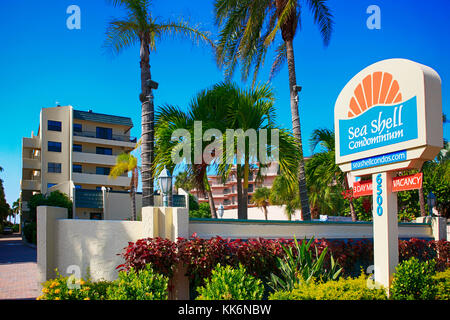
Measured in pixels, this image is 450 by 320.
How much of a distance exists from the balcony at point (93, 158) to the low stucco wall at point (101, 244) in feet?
120

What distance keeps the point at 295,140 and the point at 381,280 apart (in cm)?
519

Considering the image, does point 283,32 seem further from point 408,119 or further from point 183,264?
point 183,264

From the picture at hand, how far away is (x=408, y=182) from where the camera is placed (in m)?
7.87

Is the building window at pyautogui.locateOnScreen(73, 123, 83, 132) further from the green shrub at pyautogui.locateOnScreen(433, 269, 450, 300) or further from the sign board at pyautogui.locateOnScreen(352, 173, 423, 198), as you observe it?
the green shrub at pyautogui.locateOnScreen(433, 269, 450, 300)

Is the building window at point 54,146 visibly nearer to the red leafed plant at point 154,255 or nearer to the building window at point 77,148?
the building window at point 77,148

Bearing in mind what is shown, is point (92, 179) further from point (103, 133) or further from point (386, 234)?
point (386, 234)

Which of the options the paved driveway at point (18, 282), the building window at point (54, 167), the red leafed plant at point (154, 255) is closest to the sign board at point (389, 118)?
the red leafed plant at point (154, 255)

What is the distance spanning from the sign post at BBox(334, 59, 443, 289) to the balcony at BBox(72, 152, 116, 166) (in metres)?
38.9

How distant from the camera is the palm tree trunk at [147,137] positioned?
10.2 meters

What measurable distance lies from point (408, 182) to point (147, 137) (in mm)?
6065

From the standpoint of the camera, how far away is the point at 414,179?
7762mm

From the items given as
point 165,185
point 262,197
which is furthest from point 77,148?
point 165,185

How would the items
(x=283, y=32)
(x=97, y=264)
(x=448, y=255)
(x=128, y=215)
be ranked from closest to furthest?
(x=97, y=264) < (x=448, y=255) < (x=283, y=32) < (x=128, y=215)
